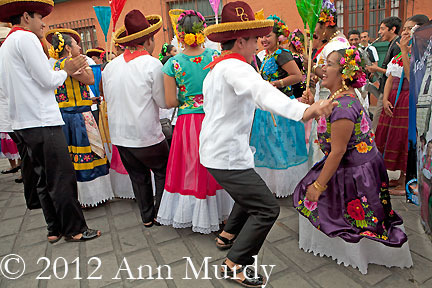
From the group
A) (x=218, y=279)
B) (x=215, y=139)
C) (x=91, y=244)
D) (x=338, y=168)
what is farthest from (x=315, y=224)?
(x=91, y=244)

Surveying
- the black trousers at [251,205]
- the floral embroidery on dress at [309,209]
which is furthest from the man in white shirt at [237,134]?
the floral embroidery on dress at [309,209]

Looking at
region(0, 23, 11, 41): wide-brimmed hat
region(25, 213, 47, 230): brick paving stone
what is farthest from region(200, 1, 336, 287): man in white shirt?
region(0, 23, 11, 41): wide-brimmed hat

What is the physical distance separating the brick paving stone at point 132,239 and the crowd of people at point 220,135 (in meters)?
0.19

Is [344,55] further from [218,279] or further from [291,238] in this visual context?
[218,279]

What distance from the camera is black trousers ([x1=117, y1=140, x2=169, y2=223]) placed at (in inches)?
122

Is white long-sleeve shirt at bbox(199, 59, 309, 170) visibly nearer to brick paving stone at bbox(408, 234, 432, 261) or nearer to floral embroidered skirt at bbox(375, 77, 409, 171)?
brick paving stone at bbox(408, 234, 432, 261)

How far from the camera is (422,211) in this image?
1.39m

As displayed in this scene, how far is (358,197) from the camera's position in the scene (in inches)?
91.3

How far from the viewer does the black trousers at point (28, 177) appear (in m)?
3.20

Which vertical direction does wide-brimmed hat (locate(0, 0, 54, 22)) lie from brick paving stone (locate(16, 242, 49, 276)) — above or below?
above

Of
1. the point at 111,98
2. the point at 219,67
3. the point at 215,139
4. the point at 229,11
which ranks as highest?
the point at 229,11

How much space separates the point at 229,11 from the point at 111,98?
1596 millimetres

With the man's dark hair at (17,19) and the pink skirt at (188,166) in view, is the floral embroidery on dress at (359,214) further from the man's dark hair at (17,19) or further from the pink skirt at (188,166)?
the man's dark hair at (17,19)

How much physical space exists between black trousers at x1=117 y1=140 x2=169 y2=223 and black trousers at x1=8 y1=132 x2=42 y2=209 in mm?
962
